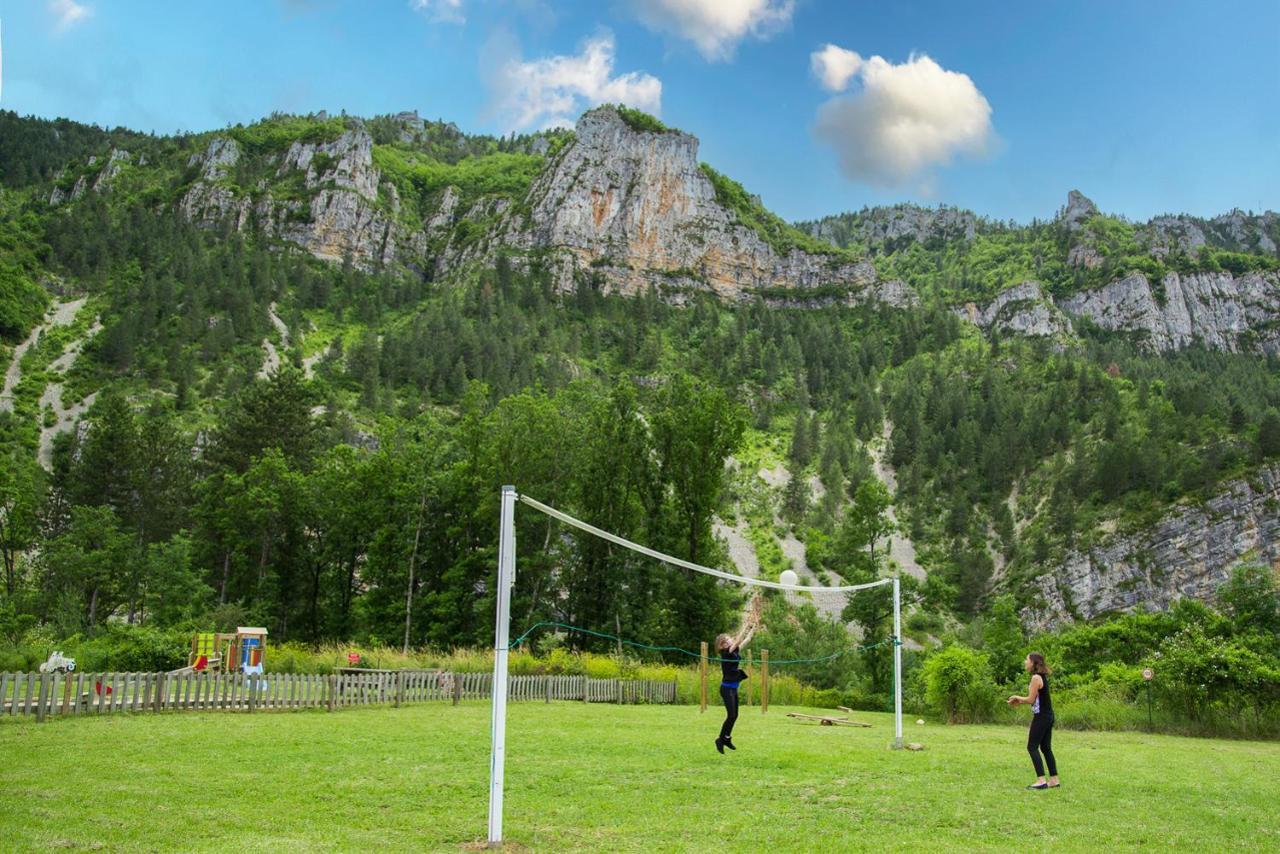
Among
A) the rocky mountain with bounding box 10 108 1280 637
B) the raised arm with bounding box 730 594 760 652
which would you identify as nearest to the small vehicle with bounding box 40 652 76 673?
the raised arm with bounding box 730 594 760 652

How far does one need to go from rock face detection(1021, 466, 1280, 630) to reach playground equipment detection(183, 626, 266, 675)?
7703 cm

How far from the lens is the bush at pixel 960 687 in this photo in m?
22.2

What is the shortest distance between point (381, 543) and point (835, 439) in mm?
76271

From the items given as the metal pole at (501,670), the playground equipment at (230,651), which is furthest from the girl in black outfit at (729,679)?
the playground equipment at (230,651)

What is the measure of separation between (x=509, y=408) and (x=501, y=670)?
34.3m

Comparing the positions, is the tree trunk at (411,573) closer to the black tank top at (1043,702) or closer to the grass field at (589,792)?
the grass field at (589,792)

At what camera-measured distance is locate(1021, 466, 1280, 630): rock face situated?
8344 centimetres

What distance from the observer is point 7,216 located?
5536 inches

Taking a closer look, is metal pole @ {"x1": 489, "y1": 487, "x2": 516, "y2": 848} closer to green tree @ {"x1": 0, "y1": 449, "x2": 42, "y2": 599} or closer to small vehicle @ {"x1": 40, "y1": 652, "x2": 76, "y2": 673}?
small vehicle @ {"x1": 40, "y1": 652, "x2": 76, "y2": 673}

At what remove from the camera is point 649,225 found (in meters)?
181

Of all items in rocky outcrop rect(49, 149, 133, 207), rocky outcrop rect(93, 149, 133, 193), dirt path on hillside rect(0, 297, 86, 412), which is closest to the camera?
dirt path on hillside rect(0, 297, 86, 412)

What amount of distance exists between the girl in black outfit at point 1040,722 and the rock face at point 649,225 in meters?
162

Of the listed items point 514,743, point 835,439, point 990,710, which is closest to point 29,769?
point 514,743

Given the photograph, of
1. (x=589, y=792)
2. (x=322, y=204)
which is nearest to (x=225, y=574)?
(x=589, y=792)
